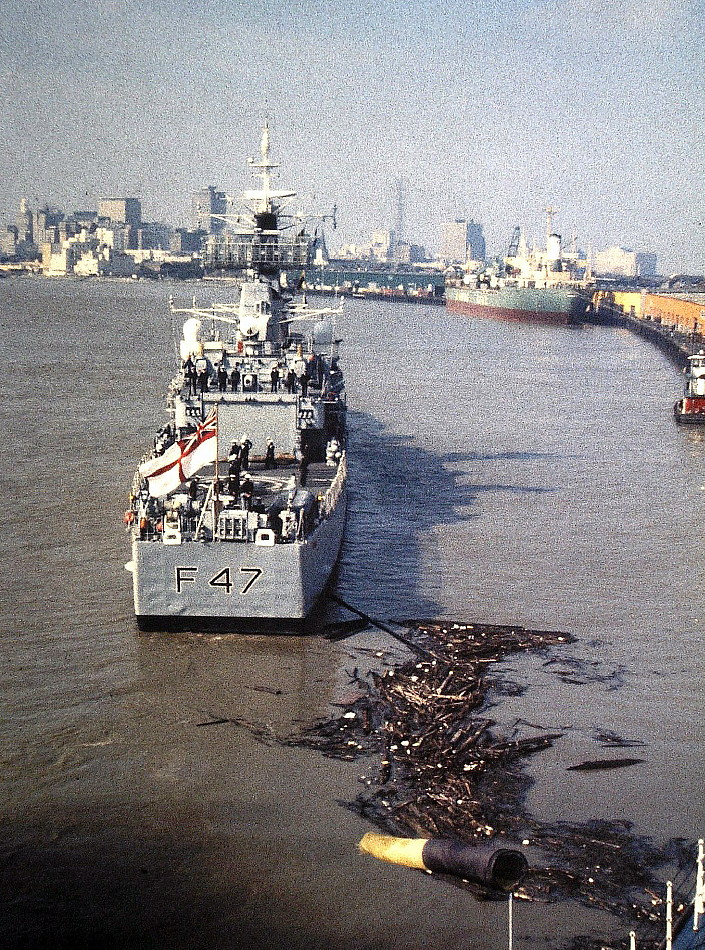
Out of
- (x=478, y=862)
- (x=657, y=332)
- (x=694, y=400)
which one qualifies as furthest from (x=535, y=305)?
(x=478, y=862)

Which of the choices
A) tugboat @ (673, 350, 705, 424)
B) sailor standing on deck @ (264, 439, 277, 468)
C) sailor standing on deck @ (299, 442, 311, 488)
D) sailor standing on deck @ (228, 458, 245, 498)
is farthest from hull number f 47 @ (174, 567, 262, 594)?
tugboat @ (673, 350, 705, 424)

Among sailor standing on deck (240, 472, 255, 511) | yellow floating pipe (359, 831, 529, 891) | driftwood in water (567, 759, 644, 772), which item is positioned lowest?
driftwood in water (567, 759, 644, 772)

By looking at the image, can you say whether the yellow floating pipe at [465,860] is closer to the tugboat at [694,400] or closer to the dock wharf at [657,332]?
the tugboat at [694,400]

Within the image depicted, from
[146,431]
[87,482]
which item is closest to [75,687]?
[87,482]

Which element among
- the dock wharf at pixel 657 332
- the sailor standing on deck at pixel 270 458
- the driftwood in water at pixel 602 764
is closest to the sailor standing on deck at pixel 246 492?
the sailor standing on deck at pixel 270 458

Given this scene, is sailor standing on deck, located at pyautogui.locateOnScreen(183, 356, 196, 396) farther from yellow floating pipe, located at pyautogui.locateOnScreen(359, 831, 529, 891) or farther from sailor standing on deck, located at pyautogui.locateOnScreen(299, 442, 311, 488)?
yellow floating pipe, located at pyautogui.locateOnScreen(359, 831, 529, 891)

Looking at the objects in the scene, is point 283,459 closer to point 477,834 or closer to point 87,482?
point 87,482
